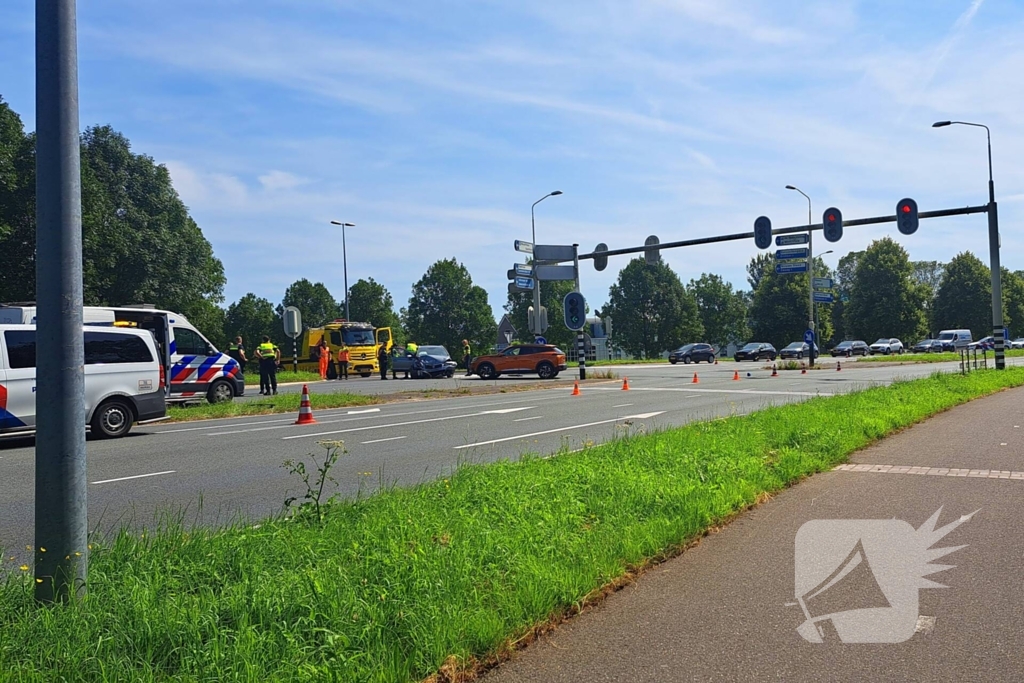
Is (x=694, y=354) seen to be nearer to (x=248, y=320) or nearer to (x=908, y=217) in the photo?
(x=908, y=217)

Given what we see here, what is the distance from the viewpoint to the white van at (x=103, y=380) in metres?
13.4

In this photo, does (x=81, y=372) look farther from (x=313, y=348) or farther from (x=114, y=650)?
(x=313, y=348)

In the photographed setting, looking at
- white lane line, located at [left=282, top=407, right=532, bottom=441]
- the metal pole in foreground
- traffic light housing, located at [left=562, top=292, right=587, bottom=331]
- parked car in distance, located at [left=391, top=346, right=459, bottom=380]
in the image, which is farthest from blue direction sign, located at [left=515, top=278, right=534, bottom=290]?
the metal pole in foreground

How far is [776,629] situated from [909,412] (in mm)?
11370

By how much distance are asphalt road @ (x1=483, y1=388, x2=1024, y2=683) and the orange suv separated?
93.8ft

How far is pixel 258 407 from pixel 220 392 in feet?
11.8

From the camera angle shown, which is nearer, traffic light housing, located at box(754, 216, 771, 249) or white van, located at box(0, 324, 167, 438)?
white van, located at box(0, 324, 167, 438)

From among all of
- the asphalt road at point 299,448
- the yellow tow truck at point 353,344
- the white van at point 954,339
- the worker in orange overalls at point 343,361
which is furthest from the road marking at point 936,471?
the white van at point 954,339

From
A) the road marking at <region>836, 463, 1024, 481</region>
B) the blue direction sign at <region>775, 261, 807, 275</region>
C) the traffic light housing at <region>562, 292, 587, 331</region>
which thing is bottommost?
the road marking at <region>836, 463, 1024, 481</region>

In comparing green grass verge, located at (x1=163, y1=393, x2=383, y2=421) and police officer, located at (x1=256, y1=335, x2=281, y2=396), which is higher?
police officer, located at (x1=256, y1=335, x2=281, y2=396)

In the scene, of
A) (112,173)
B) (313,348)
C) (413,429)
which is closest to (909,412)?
(413,429)

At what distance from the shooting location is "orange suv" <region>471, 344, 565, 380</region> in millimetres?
36500

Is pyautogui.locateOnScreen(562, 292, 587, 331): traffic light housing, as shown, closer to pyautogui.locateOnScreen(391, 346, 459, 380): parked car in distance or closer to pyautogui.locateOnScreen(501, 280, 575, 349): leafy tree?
pyautogui.locateOnScreen(391, 346, 459, 380): parked car in distance

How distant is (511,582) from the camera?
472 centimetres
